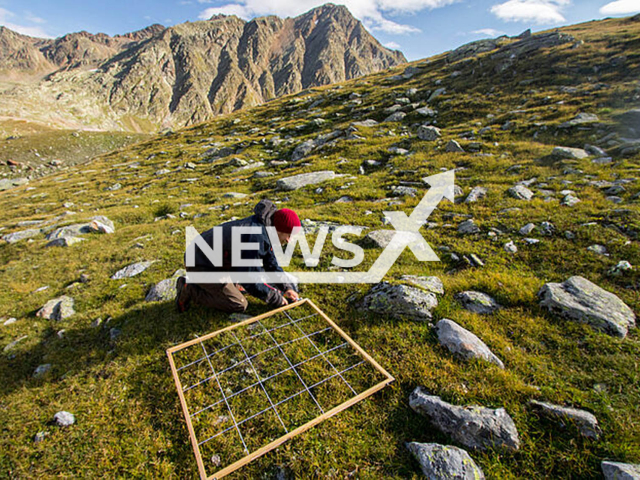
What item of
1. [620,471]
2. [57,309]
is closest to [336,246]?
[620,471]

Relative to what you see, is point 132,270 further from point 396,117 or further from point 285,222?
point 396,117

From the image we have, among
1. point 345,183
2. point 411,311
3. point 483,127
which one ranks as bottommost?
point 411,311

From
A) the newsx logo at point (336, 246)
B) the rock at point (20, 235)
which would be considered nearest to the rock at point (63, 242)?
the rock at point (20, 235)

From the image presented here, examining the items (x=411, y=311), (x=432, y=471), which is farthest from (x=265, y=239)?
(x=432, y=471)

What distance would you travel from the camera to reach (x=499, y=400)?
3.99 meters

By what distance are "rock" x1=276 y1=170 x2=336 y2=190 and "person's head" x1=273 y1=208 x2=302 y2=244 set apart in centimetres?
973

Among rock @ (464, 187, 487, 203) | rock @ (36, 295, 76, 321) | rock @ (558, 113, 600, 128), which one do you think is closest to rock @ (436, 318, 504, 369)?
rock @ (464, 187, 487, 203)

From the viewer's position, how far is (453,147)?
1581 cm

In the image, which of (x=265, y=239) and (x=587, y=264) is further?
(x=587, y=264)

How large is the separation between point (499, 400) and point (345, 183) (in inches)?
475

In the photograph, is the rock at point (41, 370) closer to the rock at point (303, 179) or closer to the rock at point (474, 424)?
the rock at point (474, 424)

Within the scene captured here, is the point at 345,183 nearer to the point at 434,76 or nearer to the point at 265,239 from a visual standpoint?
the point at 265,239

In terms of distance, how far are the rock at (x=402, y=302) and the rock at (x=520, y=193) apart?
22.5 ft

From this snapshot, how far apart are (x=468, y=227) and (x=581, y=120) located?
12613 mm
